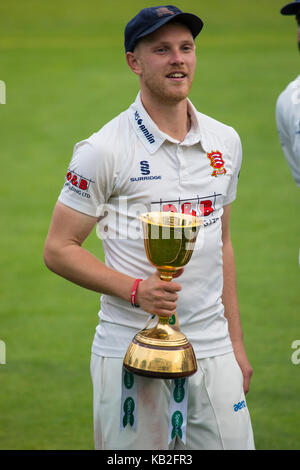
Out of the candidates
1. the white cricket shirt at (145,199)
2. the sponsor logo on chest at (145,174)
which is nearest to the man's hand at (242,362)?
the white cricket shirt at (145,199)

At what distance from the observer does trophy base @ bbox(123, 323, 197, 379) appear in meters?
2.88

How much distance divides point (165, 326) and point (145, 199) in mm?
464

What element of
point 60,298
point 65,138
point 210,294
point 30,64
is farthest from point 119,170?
point 30,64

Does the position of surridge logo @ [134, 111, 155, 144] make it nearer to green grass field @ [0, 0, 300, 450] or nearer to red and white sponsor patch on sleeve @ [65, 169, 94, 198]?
red and white sponsor patch on sleeve @ [65, 169, 94, 198]

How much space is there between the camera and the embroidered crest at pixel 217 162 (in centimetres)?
325

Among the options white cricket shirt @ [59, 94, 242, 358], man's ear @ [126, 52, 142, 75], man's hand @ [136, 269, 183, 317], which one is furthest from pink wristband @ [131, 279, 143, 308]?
man's ear @ [126, 52, 142, 75]

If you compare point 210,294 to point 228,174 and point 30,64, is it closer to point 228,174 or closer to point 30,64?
point 228,174

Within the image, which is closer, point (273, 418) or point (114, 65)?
point (273, 418)

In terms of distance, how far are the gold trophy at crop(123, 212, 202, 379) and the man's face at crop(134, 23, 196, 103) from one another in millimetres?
483

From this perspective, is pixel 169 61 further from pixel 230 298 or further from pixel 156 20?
pixel 230 298

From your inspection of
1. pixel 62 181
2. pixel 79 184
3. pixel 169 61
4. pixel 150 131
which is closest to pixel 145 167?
pixel 150 131

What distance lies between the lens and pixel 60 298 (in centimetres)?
786

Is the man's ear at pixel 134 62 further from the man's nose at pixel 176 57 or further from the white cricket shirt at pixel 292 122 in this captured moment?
the white cricket shirt at pixel 292 122
